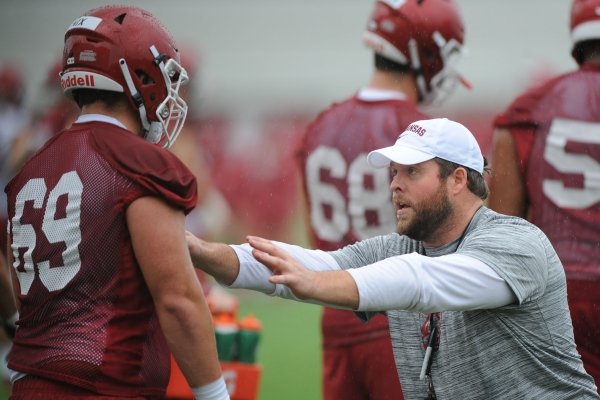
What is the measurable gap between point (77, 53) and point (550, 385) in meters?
1.83

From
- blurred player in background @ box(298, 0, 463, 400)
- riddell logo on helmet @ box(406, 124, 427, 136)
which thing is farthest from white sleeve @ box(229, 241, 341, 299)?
blurred player in background @ box(298, 0, 463, 400)

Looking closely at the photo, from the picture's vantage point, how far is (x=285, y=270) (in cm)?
319

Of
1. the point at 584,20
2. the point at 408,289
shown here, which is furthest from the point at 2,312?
the point at 584,20

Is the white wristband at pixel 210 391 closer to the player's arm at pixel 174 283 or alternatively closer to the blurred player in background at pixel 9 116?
the player's arm at pixel 174 283

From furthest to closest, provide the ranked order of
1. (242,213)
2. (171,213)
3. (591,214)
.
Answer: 1. (242,213)
2. (591,214)
3. (171,213)

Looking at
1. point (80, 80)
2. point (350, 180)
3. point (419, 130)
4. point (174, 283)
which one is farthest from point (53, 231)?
point (350, 180)

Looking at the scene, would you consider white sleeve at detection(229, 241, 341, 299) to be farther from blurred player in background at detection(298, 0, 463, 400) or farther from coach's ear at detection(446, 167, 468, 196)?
blurred player in background at detection(298, 0, 463, 400)

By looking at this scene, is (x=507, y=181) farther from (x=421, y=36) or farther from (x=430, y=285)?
(x=430, y=285)

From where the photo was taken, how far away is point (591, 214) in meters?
4.54

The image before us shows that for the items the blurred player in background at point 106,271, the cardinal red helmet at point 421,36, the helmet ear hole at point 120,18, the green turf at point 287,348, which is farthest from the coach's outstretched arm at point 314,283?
the green turf at point 287,348

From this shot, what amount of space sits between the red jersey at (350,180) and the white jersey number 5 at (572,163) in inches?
26.7

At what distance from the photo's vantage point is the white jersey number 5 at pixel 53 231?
3174mm

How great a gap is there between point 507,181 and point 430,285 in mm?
1591

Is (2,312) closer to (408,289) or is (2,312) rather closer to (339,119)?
(339,119)
